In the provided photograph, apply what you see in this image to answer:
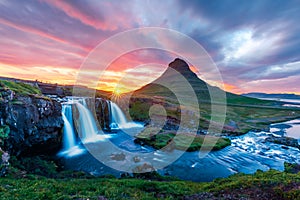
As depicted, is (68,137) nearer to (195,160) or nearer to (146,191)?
(195,160)

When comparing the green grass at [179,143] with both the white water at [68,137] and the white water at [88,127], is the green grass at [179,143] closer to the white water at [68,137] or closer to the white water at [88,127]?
the white water at [88,127]

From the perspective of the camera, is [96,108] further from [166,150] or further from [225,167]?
[225,167]

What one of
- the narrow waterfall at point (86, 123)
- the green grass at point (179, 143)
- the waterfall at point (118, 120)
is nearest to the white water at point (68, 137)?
→ the narrow waterfall at point (86, 123)

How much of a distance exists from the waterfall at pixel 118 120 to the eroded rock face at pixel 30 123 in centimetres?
1940

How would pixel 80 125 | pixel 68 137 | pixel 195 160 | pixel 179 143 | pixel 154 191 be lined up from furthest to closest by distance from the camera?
1. pixel 80 125
2. pixel 179 143
3. pixel 68 137
4. pixel 195 160
5. pixel 154 191

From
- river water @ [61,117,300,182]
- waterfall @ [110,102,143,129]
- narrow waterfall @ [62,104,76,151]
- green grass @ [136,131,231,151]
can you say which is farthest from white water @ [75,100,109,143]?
green grass @ [136,131,231,151]

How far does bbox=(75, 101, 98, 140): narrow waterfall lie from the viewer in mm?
33572

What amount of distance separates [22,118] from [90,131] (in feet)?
50.6

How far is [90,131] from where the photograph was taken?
3516 centimetres

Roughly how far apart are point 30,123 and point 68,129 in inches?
338

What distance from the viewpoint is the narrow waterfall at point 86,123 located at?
110 ft

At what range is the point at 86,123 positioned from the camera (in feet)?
116

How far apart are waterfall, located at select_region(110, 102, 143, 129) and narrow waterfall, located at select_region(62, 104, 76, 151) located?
47.4 feet

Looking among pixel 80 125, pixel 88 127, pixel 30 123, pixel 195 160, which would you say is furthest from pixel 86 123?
pixel 195 160
